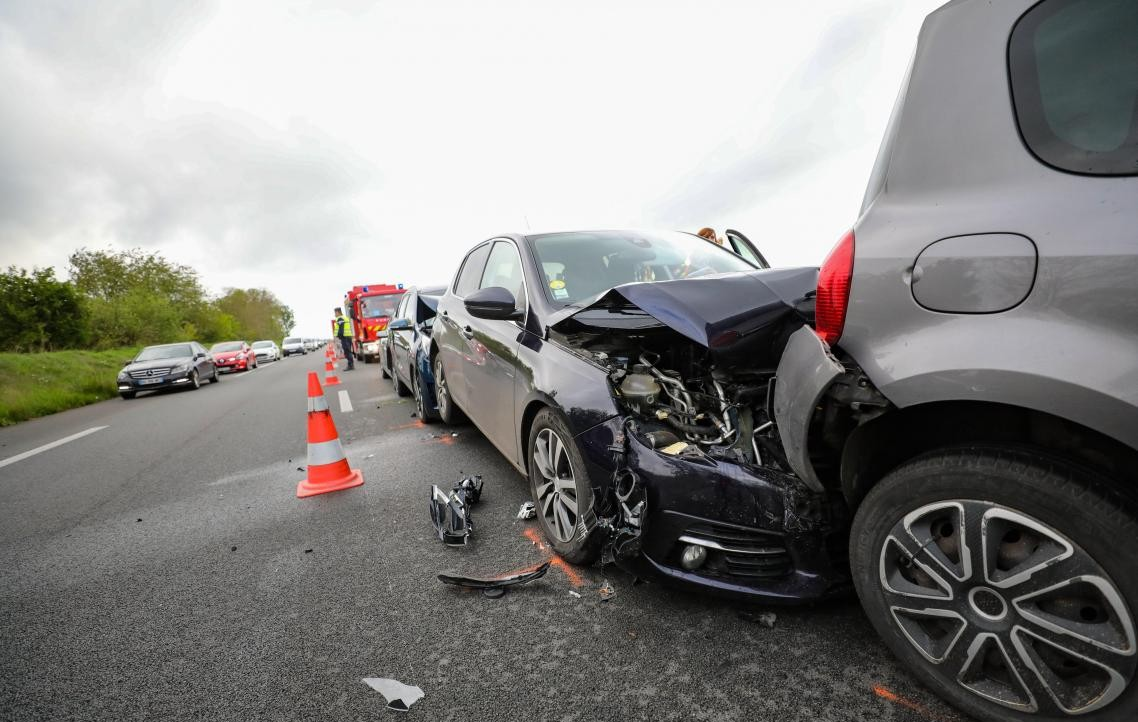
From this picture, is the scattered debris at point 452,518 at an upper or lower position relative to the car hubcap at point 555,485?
lower

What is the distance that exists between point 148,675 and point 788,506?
7.98ft

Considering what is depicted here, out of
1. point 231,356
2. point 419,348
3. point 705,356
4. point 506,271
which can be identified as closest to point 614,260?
point 506,271

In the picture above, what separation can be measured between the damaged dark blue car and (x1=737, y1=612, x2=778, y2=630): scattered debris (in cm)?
23

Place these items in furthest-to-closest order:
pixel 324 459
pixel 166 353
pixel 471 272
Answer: pixel 166 353
pixel 471 272
pixel 324 459

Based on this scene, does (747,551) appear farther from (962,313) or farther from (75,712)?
(75,712)

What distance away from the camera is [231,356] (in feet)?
72.2

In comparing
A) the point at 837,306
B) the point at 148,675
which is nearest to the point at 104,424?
the point at 148,675

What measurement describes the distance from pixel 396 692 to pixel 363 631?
0.44 meters

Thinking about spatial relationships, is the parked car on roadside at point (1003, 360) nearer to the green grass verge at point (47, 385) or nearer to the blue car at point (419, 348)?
the blue car at point (419, 348)

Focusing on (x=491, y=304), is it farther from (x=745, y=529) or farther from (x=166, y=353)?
(x=166, y=353)

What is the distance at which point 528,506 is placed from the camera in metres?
3.11

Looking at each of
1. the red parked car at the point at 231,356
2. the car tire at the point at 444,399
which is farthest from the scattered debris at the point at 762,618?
the red parked car at the point at 231,356

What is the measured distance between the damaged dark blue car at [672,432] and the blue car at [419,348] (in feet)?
9.27

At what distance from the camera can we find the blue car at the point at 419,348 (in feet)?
18.3
